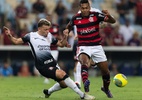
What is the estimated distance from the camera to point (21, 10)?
29.0 m

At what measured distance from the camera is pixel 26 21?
29.2 m

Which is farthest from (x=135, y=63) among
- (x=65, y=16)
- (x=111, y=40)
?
(x=65, y=16)

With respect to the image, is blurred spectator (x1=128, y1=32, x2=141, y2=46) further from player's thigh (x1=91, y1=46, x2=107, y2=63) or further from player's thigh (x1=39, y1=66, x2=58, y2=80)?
player's thigh (x1=39, y1=66, x2=58, y2=80)

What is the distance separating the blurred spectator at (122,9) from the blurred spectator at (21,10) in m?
4.68

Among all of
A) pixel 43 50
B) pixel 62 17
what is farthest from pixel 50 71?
pixel 62 17

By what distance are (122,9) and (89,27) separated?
50.2 feet

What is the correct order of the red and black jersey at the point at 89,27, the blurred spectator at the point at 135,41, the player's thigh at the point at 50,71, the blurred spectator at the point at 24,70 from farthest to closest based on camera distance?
the blurred spectator at the point at 135,41
the blurred spectator at the point at 24,70
the red and black jersey at the point at 89,27
the player's thigh at the point at 50,71

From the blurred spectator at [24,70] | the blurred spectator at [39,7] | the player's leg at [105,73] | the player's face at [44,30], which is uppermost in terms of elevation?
the player's face at [44,30]

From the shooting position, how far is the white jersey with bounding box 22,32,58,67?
46.0ft

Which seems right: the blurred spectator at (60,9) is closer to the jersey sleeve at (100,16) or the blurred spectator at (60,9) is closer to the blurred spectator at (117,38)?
the blurred spectator at (117,38)

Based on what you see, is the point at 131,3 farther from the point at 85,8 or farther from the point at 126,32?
the point at 85,8

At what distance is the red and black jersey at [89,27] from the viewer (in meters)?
14.6

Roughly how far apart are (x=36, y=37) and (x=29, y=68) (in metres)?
14.2

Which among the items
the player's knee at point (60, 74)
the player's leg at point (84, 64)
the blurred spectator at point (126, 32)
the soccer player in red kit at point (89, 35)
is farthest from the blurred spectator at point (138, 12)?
the player's knee at point (60, 74)
